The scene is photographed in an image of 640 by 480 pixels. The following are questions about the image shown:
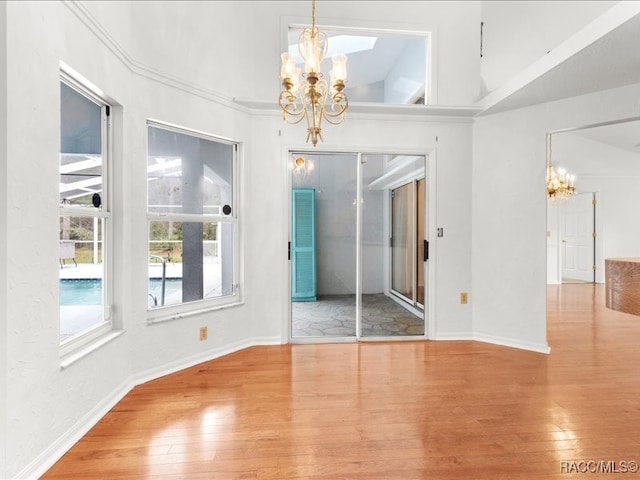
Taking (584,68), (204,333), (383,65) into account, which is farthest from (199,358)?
(584,68)

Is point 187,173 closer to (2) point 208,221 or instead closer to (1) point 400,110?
(2) point 208,221

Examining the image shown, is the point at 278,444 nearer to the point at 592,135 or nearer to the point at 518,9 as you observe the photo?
the point at 518,9

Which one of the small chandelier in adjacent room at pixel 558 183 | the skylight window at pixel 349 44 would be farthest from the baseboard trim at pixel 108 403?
the small chandelier in adjacent room at pixel 558 183

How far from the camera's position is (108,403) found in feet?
7.61

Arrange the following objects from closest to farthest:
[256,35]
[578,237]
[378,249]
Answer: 1. [256,35]
2. [378,249]
3. [578,237]

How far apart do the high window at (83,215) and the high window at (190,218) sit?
0.41m

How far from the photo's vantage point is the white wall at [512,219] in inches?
137

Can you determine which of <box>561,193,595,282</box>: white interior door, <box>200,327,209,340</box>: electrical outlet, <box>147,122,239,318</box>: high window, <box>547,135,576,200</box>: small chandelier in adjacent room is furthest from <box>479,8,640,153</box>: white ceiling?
<box>561,193,595,282</box>: white interior door

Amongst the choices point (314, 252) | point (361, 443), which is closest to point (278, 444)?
point (361, 443)

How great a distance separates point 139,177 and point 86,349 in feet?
4.27

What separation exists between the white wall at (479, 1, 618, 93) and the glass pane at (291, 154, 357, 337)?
2021 mm

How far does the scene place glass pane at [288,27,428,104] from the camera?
372 cm

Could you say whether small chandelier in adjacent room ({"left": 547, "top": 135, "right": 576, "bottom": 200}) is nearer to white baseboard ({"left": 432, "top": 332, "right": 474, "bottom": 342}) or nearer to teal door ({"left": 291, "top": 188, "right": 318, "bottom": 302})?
white baseboard ({"left": 432, "top": 332, "right": 474, "bottom": 342})

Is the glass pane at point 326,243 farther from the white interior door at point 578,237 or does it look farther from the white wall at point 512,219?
the white interior door at point 578,237
